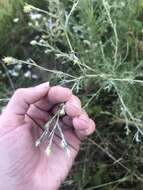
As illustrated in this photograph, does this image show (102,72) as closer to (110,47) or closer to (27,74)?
(110,47)

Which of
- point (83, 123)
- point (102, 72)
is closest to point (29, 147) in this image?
point (83, 123)

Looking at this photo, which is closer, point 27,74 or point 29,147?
point 29,147

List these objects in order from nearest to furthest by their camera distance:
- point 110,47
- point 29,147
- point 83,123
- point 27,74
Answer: point 83,123 < point 29,147 < point 110,47 < point 27,74

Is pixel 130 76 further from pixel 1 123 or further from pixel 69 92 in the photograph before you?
pixel 1 123

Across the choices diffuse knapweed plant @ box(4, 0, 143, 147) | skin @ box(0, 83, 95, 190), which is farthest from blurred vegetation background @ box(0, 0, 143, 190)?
skin @ box(0, 83, 95, 190)

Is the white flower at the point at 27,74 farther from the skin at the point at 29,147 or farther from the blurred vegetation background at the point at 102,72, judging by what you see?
the skin at the point at 29,147
